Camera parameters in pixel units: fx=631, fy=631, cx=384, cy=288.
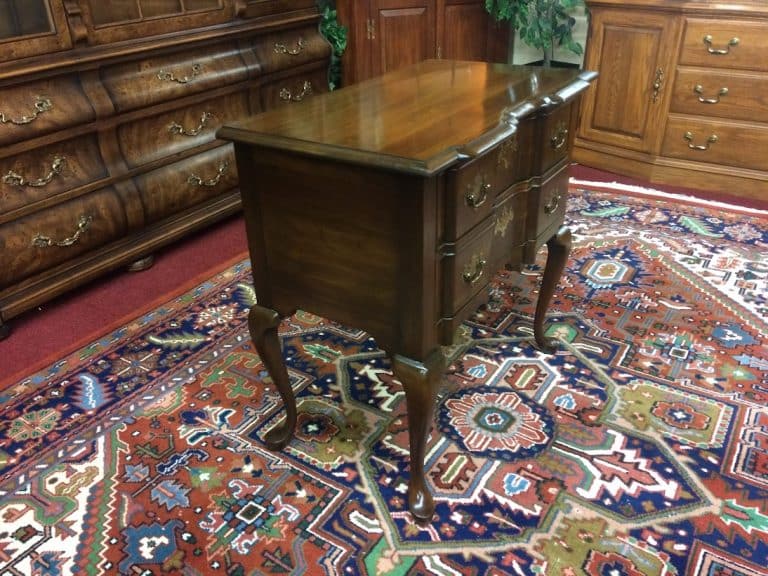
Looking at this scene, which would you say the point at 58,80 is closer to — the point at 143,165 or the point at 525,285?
the point at 143,165

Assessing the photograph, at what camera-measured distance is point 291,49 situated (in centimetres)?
337

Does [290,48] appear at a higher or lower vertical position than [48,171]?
higher

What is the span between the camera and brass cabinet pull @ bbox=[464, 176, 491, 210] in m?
1.38

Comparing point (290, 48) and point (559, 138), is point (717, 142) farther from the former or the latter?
point (290, 48)

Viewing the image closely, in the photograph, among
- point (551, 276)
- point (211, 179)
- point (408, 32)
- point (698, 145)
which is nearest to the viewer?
point (551, 276)

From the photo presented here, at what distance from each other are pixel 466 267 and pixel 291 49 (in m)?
2.37

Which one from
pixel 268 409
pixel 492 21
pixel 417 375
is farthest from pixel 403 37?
pixel 417 375

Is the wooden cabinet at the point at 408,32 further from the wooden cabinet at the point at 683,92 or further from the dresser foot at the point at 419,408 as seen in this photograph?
the dresser foot at the point at 419,408

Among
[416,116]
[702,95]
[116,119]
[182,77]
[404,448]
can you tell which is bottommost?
[404,448]

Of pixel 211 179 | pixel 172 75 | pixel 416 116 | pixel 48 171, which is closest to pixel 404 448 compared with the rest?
pixel 416 116

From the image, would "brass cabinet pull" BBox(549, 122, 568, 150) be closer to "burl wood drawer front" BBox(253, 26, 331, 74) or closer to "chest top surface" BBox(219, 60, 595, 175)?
"chest top surface" BBox(219, 60, 595, 175)

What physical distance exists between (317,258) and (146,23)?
1.80m

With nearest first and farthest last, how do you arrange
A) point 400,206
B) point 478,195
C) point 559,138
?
point 400,206, point 478,195, point 559,138

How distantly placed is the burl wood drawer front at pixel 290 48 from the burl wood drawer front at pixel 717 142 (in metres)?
2.04
